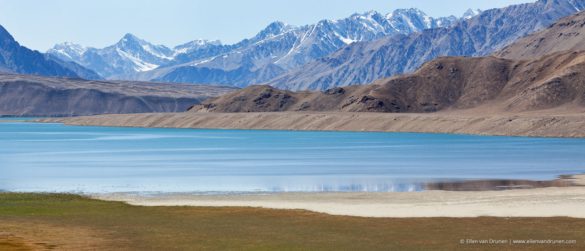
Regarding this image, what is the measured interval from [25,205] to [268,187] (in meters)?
23.8

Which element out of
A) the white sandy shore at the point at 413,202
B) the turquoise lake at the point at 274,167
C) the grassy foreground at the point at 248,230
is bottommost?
the grassy foreground at the point at 248,230

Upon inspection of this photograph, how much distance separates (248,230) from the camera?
4778cm

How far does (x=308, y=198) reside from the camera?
67.3m

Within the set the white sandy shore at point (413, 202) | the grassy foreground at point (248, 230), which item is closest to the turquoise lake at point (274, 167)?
the white sandy shore at point (413, 202)

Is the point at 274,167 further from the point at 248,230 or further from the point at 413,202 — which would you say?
the point at 248,230

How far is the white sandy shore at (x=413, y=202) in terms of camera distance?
5566 cm

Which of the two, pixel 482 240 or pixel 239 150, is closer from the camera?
pixel 482 240

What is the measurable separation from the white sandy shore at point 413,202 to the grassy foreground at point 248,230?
320cm

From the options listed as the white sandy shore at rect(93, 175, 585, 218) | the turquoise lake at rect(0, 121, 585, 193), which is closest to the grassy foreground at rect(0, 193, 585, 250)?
the white sandy shore at rect(93, 175, 585, 218)

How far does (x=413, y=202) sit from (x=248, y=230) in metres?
18.0

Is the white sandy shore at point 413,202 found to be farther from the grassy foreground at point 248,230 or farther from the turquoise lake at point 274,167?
the turquoise lake at point 274,167

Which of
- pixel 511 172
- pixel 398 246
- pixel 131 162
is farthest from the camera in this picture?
pixel 131 162

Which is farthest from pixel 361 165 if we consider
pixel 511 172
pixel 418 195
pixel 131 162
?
pixel 418 195

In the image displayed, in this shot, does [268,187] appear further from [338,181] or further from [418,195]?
[418,195]
